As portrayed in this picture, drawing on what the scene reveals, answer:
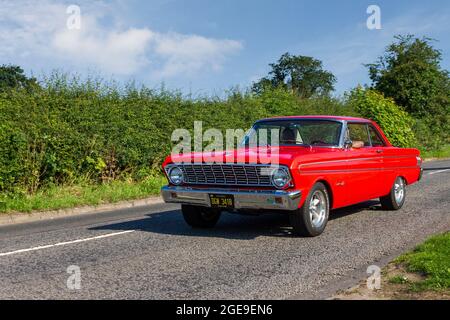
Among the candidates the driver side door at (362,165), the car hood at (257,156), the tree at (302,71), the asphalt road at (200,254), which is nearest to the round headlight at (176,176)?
the car hood at (257,156)

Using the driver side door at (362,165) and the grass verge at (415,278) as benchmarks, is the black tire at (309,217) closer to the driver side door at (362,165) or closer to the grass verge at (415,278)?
the driver side door at (362,165)

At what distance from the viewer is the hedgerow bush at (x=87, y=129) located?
11875 millimetres

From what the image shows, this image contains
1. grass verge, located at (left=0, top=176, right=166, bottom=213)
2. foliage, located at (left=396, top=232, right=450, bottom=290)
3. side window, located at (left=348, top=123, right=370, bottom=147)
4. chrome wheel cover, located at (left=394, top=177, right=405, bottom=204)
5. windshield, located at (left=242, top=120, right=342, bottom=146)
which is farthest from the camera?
grass verge, located at (left=0, top=176, right=166, bottom=213)

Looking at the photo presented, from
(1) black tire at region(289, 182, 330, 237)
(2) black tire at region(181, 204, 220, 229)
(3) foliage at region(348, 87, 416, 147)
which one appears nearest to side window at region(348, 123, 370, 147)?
(1) black tire at region(289, 182, 330, 237)

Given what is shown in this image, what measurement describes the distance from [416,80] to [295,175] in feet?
94.0

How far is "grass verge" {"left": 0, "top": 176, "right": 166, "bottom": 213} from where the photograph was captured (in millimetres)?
11102

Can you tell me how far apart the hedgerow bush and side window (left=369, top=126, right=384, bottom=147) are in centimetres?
692

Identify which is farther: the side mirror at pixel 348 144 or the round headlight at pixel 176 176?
the side mirror at pixel 348 144

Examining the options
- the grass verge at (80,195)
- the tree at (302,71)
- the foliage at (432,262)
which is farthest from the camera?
the tree at (302,71)

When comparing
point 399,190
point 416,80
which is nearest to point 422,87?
point 416,80

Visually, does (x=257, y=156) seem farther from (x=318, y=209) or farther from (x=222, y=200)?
(x=318, y=209)

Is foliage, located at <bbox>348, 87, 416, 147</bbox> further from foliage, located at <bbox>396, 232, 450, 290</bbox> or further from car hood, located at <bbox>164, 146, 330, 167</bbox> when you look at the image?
foliage, located at <bbox>396, 232, 450, 290</bbox>

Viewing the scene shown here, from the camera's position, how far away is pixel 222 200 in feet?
24.5

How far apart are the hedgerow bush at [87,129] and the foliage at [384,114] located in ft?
39.8
